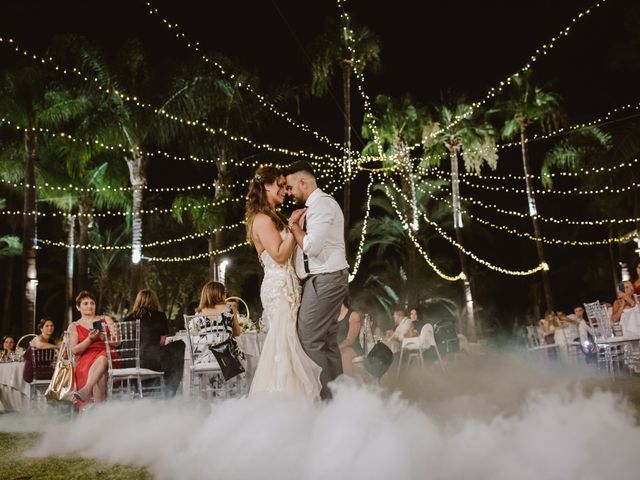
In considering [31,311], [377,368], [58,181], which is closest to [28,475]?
[377,368]

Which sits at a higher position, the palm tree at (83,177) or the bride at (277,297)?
the palm tree at (83,177)

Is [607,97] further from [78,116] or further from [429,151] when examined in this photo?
→ [78,116]

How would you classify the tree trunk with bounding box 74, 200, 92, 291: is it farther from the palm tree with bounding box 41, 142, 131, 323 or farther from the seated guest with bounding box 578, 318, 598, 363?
the seated guest with bounding box 578, 318, 598, 363

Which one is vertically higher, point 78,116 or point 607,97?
point 607,97

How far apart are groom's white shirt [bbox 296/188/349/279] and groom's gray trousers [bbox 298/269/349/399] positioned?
0.20 feet

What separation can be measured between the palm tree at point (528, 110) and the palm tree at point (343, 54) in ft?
20.0

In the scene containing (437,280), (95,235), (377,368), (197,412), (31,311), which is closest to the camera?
(197,412)

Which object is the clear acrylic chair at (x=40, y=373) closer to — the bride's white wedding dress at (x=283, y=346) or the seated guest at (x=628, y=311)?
the bride's white wedding dress at (x=283, y=346)

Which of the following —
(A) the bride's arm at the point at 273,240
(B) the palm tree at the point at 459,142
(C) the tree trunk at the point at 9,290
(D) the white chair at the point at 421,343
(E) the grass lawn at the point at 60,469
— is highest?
(B) the palm tree at the point at 459,142

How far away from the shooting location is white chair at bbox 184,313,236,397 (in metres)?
6.35

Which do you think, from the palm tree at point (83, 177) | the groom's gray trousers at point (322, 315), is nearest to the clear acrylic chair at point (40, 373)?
the groom's gray trousers at point (322, 315)

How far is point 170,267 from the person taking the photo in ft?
106

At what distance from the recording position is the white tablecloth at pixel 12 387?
827cm

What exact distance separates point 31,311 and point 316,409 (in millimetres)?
15755
